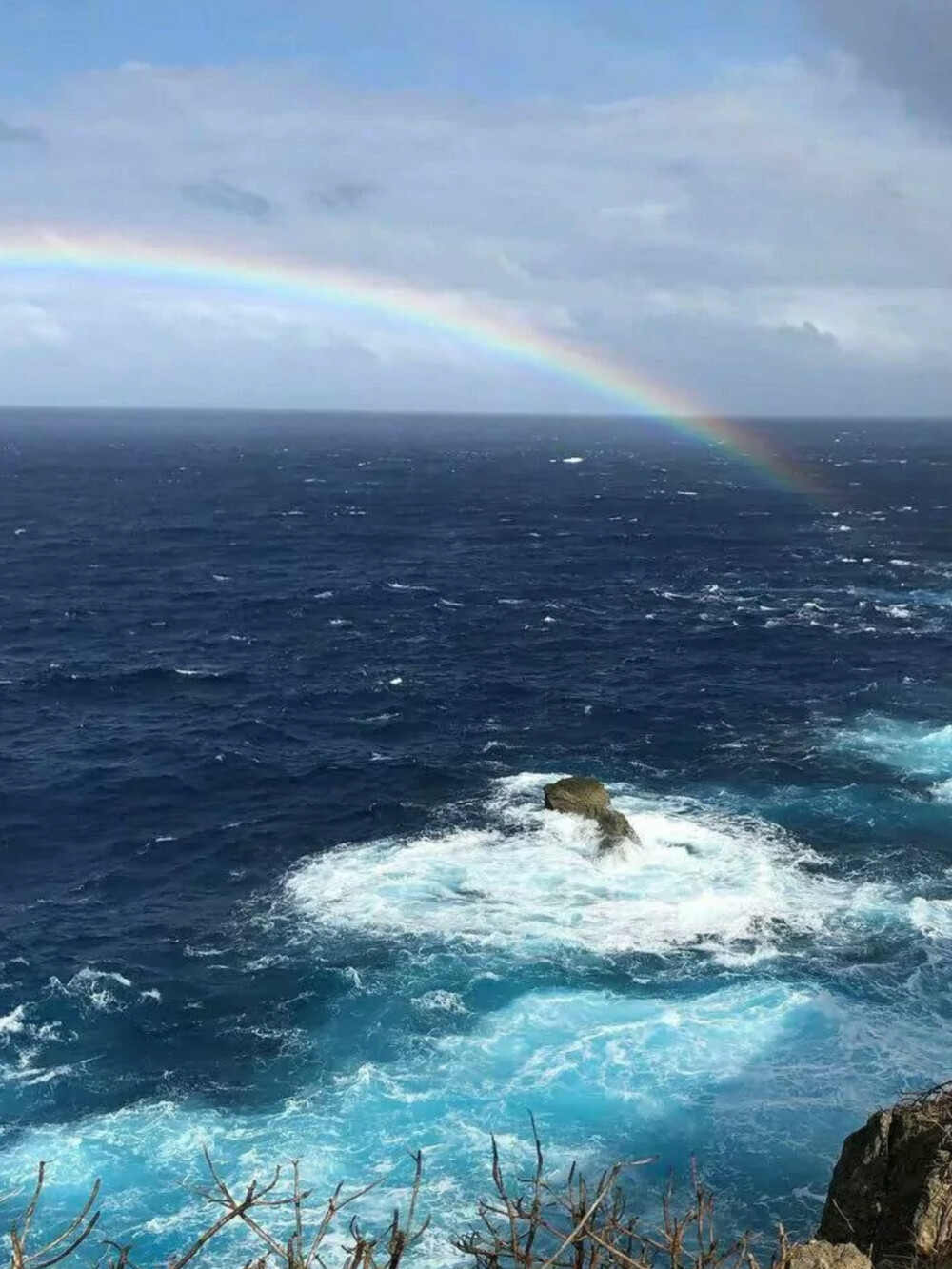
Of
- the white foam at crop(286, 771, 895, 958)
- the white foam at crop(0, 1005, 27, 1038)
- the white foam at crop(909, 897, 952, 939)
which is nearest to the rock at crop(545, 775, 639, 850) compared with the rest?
the white foam at crop(286, 771, 895, 958)

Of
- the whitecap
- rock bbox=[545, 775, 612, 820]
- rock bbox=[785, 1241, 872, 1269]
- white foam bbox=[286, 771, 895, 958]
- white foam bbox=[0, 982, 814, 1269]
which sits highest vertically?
rock bbox=[785, 1241, 872, 1269]

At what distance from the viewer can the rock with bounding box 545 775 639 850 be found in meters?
59.0

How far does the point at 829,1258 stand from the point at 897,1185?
593cm

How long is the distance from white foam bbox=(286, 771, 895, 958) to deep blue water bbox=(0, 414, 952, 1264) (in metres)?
0.21

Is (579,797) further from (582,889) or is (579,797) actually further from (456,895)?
(456,895)

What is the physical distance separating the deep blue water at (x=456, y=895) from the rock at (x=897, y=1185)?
7448 millimetres

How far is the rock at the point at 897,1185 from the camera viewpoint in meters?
24.5

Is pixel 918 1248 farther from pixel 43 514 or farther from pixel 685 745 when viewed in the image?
pixel 43 514

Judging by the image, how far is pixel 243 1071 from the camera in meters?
42.2

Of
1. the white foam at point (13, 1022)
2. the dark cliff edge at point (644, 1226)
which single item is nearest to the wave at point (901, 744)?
the dark cliff edge at point (644, 1226)

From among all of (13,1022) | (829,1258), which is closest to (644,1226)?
(829,1258)

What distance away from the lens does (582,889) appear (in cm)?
5475

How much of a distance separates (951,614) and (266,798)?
79.3 meters

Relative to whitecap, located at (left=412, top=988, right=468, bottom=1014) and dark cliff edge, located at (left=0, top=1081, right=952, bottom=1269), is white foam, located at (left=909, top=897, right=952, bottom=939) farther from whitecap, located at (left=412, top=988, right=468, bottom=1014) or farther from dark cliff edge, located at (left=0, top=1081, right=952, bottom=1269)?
whitecap, located at (left=412, top=988, right=468, bottom=1014)
